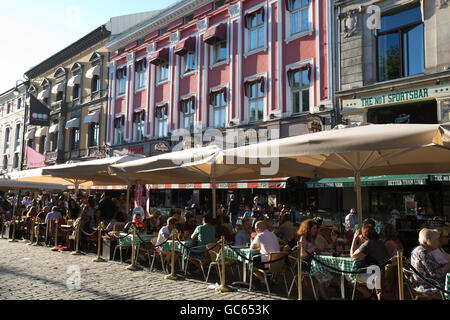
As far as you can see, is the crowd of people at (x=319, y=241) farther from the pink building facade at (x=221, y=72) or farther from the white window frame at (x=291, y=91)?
the white window frame at (x=291, y=91)

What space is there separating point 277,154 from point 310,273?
1968mm

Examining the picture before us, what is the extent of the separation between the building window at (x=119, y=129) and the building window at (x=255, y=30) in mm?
11545

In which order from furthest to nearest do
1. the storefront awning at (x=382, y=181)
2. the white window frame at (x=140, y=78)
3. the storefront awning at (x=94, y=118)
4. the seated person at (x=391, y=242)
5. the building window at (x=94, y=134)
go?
1. the building window at (x=94, y=134)
2. the storefront awning at (x=94, y=118)
3. the white window frame at (x=140, y=78)
4. the storefront awning at (x=382, y=181)
5. the seated person at (x=391, y=242)

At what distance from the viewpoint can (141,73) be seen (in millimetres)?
25719

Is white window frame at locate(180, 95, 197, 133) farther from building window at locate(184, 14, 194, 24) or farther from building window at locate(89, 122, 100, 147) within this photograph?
building window at locate(89, 122, 100, 147)

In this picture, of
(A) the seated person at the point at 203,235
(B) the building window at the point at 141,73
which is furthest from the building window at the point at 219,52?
(A) the seated person at the point at 203,235

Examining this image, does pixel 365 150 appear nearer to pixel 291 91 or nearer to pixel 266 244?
pixel 266 244

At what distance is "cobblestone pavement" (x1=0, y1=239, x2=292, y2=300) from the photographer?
6.32 metres

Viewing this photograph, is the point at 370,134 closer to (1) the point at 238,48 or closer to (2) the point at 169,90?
(1) the point at 238,48

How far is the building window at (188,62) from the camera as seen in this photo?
2216 cm

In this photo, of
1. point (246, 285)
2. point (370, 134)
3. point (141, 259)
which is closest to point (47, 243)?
point (141, 259)

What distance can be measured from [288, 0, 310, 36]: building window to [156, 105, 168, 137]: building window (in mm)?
9495

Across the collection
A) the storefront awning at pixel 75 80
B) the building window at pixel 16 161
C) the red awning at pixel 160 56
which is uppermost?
the storefront awning at pixel 75 80

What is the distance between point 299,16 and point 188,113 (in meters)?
8.28
